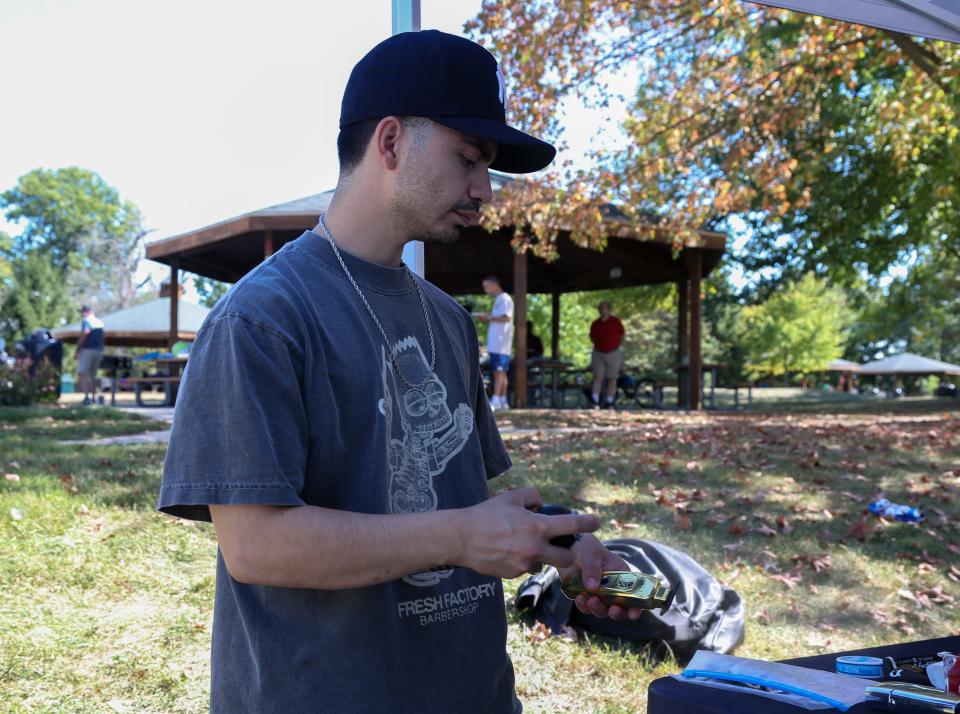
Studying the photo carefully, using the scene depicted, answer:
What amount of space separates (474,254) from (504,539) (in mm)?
18249

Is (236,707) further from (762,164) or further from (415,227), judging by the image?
(762,164)

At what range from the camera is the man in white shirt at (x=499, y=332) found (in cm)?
1326

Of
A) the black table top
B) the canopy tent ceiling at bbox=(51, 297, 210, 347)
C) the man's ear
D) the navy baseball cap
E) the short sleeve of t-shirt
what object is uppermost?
the canopy tent ceiling at bbox=(51, 297, 210, 347)

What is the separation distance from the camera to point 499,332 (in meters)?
13.7

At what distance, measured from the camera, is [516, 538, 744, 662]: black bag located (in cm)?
416

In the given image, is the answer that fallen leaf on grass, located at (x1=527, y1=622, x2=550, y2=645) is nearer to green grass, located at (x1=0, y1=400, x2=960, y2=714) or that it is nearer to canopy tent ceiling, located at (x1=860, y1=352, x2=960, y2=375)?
green grass, located at (x1=0, y1=400, x2=960, y2=714)

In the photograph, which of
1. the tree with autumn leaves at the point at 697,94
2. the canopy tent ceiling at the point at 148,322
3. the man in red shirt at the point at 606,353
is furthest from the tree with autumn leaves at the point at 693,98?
the canopy tent ceiling at the point at 148,322

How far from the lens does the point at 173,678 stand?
360 centimetres

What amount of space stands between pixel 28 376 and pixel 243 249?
5298 millimetres

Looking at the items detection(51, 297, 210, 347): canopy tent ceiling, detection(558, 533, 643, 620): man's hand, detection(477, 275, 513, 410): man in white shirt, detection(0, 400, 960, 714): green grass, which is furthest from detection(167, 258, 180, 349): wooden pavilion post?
detection(558, 533, 643, 620): man's hand

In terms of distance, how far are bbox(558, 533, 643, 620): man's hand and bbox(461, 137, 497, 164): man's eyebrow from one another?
2.60 ft

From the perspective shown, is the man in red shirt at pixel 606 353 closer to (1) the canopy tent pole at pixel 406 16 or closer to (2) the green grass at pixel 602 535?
(2) the green grass at pixel 602 535

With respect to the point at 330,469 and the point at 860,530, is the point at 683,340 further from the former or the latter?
the point at 330,469

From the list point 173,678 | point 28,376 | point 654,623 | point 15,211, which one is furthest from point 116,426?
point 15,211
